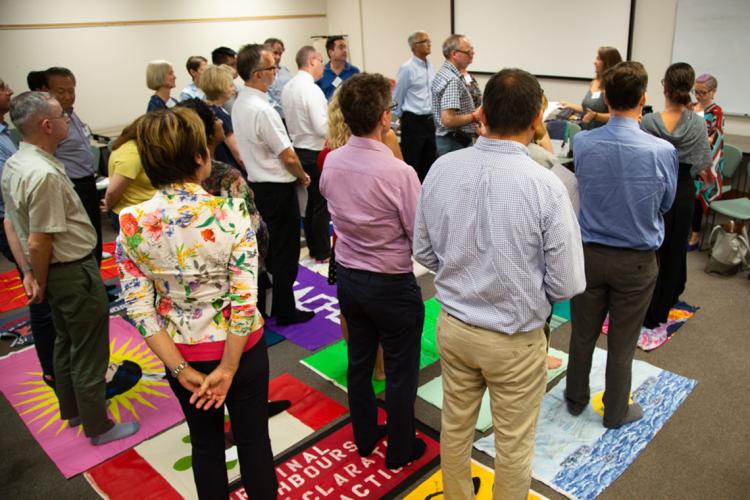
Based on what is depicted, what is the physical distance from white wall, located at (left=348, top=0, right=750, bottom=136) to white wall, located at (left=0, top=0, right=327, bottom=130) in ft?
4.55

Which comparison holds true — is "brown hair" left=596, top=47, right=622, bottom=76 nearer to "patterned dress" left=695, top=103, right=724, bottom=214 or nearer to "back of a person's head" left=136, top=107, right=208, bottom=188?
"patterned dress" left=695, top=103, right=724, bottom=214

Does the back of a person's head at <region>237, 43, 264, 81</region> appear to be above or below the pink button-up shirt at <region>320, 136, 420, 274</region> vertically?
above

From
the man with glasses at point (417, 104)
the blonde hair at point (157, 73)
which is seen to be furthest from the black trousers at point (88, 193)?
the man with glasses at point (417, 104)

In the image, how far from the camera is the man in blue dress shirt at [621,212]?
2.28 m

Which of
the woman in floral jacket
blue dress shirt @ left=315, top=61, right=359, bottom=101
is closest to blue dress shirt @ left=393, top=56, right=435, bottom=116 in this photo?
blue dress shirt @ left=315, top=61, right=359, bottom=101

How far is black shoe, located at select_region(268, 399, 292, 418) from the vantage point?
2924mm

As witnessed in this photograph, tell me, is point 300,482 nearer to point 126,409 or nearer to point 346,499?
point 346,499

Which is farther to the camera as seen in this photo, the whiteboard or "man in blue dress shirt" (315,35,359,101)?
"man in blue dress shirt" (315,35,359,101)

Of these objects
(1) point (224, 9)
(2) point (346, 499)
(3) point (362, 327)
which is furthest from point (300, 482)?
(1) point (224, 9)

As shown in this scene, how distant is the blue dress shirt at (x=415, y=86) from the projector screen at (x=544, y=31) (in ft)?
6.57

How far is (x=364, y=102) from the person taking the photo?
6.98 ft

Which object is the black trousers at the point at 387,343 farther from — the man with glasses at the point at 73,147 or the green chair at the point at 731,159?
the green chair at the point at 731,159

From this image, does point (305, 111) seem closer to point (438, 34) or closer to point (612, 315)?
point (612, 315)

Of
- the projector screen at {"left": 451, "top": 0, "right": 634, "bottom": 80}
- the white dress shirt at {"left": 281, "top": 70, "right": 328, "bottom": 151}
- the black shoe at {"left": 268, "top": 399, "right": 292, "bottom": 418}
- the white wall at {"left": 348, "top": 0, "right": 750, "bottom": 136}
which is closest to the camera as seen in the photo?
the black shoe at {"left": 268, "top": 399, "right": 292, "bottom": 418}
